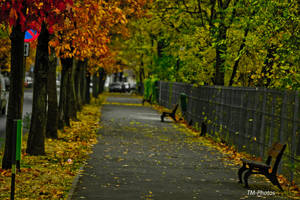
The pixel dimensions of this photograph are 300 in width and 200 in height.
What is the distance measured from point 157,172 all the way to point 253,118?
469 cm

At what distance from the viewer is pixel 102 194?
10.0 m

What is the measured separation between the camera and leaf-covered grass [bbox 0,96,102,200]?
32.7 ft

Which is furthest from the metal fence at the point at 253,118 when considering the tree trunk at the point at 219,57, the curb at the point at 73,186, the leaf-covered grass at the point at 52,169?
the leaf-covered grass at the point at 52,169

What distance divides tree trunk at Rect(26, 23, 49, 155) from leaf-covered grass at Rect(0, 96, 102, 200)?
0.30 m

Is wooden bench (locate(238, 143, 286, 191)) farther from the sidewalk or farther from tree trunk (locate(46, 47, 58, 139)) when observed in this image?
tree trunk (locate(46, 47, 58, 139))

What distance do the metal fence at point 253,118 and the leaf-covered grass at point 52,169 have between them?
4230mm

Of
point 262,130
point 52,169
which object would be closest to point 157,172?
point 52,169

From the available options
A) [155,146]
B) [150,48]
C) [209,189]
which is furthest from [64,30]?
[150,48]

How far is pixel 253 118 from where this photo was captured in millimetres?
16688

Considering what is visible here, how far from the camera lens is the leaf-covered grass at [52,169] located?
9.98 m

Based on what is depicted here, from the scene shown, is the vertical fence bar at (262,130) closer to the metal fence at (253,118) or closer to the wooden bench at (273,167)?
the metal fence at (253,118)

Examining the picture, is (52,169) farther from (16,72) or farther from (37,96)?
(37,96)

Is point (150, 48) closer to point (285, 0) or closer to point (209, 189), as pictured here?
point (285, 0)

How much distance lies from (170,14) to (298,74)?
606 inches
